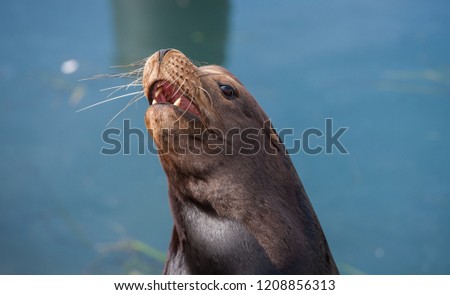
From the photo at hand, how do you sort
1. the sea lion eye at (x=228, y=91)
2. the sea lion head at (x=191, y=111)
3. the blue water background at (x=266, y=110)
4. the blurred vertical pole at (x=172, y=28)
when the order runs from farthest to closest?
1. the blurred vertical pole at (x=172, y=28)
2. the blue water background at (x=266, y=110)
3. the sea lion eye at (x=228, y=91)
4. the sea lion head at (x=191, y=111)

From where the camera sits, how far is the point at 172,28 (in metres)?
6.96

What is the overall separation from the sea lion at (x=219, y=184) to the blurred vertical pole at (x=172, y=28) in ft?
12.1

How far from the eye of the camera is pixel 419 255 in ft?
15.5

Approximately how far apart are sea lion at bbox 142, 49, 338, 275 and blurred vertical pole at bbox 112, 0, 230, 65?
3.69 m

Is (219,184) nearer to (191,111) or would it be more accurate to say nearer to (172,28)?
(191,111)

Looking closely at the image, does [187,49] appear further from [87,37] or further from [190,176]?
[190,176]

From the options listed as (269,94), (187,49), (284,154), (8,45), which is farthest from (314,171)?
(8,45)

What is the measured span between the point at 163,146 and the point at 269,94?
3577 mm

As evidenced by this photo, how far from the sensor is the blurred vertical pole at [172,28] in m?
6.57

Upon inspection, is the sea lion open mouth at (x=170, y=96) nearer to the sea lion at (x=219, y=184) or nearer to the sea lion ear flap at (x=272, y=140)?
the sea lion at (x=219, y=184)

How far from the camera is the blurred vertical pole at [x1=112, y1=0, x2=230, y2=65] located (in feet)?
21.6

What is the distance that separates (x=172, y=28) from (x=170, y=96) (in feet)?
14.4

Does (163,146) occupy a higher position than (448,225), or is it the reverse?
(163,146)

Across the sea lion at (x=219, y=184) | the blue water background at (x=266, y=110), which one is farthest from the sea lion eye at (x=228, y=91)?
the blue water background at (x=266, y=110)
